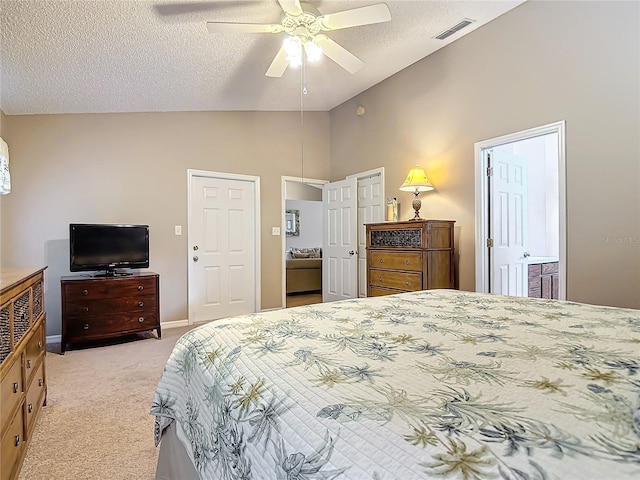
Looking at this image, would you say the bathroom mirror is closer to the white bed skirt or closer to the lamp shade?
the lamp shade

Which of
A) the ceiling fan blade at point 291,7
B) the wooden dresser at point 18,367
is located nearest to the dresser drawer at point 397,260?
the ceiling fan blade at point 291,7

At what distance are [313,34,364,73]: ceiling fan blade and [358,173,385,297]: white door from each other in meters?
2.07

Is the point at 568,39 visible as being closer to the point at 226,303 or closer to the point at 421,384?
the point at 421,384

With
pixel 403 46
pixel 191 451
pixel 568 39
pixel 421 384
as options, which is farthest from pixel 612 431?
pixel 403 46

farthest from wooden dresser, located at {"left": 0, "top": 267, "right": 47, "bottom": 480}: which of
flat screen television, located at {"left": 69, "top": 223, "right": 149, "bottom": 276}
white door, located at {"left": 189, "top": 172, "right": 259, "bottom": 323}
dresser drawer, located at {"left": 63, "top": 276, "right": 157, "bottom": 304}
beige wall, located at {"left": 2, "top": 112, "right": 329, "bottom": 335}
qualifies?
white door, located at {"left": 189, "top": 172, "right": 259, "bottom": 323}

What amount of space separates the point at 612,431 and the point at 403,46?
3921 millimetres

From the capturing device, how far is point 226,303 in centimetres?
500

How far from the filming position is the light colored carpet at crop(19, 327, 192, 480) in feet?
5.83

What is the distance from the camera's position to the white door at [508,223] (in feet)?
12.0

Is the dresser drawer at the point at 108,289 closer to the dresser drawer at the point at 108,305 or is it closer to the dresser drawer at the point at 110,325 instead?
the dresser drawer at the point at 108,305

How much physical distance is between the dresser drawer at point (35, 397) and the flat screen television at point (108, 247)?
5.45 ft

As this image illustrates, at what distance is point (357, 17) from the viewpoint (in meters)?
2.37

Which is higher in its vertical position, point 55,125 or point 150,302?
point 55,125

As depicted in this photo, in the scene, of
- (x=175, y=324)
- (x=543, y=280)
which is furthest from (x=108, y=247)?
(x=543, y=280)
